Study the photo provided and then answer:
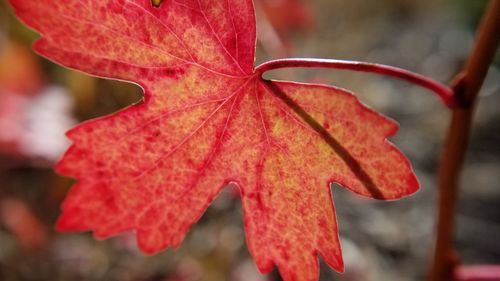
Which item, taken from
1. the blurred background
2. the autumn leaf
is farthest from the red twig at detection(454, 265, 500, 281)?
the blurred background

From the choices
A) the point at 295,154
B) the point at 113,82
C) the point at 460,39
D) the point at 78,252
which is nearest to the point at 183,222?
the point at 295,154

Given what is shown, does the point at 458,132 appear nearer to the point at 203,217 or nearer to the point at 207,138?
the point at 207,138

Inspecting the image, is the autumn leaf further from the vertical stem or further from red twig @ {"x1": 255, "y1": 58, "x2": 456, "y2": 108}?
the vertical stem

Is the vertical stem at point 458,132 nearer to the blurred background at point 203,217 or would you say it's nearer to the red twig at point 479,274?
the red twig at point 479,274

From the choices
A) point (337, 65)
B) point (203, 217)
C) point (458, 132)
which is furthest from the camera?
point (203, 217)

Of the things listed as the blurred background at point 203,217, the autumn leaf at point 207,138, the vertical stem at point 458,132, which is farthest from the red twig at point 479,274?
the blurred background at point 203,217

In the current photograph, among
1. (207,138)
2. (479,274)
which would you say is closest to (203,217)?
(479,274)

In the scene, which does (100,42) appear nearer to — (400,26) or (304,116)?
(304,116)
